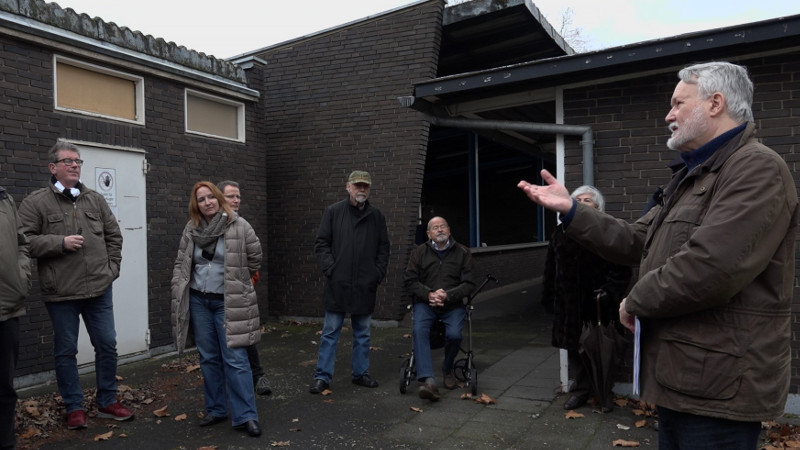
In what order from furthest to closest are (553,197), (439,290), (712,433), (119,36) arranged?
(119,36) < (439,290) < (553,197) < (712,433)

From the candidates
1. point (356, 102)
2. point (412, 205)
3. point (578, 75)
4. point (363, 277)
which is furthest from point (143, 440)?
point (356, 102)

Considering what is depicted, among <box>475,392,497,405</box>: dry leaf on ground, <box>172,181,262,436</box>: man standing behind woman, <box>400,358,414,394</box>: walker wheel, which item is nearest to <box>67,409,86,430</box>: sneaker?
<box>172,181,262,436</box>: man standing behind woman

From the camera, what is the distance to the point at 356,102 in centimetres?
974

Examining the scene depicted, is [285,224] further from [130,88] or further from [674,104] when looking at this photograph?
[674,104]

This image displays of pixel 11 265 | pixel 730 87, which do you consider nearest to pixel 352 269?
pixel 11 265

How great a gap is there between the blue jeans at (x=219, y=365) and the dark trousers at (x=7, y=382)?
1.23m

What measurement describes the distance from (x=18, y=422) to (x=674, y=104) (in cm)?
529

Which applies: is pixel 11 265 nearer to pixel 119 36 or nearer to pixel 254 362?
pixel 254 362

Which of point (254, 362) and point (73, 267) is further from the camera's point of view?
point (254, 362)

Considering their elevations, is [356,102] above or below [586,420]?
above

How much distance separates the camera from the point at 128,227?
7.23 metres

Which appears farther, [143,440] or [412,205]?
[412,205]

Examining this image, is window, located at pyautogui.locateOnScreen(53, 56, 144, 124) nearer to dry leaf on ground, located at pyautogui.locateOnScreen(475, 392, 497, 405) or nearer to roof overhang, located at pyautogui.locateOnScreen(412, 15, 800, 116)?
roof overhang, located at pyautogui.locateOnScreen(412, 15, 800, 116)

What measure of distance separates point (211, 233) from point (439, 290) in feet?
7.13
